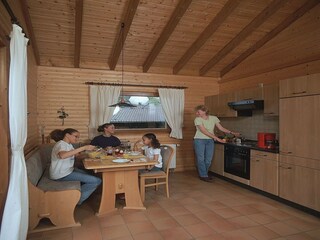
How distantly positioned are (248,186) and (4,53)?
13.2ft

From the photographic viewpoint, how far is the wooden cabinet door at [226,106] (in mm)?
4819

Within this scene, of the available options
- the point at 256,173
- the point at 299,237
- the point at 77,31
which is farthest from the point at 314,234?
the point at 77,31

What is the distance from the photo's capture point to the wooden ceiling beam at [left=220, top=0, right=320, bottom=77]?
373 centimetres

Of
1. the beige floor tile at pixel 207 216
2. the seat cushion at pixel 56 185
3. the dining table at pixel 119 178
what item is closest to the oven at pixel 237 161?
the beige floor tile at pixel 207 216

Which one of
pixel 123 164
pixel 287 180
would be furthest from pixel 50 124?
pixel 287 180

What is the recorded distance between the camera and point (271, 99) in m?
3.92

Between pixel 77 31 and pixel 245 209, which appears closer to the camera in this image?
pixel 245 209

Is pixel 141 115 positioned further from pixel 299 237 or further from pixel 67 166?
pixel 299 237

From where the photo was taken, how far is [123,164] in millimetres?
2992

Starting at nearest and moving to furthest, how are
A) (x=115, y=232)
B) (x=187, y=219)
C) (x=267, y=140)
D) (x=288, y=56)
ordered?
(x=115, y=232)
(x=187, y=219)
(x=267, y=140)
(x=288, y=56)

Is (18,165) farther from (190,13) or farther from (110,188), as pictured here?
(190,13)

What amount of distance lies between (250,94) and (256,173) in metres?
1.44

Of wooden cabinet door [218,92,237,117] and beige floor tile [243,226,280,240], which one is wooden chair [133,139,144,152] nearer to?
wooden cabinet door [218,92,237,117]

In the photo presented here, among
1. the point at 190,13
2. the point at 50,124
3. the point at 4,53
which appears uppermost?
the point at 190,13
